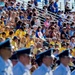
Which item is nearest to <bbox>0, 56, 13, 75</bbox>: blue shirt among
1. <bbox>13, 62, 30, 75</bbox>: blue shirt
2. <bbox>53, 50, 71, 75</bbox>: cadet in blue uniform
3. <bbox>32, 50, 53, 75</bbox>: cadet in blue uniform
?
<bbox>13, 62, 30, 75</bbox>: blue shirt

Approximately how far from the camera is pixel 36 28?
14.2m

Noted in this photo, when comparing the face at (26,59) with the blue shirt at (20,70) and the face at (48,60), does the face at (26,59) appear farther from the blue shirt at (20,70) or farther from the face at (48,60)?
the face at (48,60)

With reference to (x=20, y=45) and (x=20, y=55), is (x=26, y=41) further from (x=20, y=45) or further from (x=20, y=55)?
(x=20, y=55)

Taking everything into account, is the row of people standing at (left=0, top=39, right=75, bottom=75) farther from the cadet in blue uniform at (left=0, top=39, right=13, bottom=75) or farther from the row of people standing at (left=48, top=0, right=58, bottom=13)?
the row of people standing at (left=48, top=0, right=58, bottom=13)

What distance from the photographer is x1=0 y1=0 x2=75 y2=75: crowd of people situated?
6.14m

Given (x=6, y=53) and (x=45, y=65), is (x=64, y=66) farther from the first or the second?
(x=6, y=53)

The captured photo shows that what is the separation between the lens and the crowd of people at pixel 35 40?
6.14 m

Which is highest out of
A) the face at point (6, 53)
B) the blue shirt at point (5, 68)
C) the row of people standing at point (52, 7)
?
the face at point (6, 53)

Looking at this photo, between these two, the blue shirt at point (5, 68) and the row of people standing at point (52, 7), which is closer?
the blue shirt at point (5, 68)

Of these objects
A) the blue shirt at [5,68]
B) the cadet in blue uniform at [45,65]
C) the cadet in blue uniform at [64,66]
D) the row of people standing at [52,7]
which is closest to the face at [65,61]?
the cadet in blue uniform at [64,66]

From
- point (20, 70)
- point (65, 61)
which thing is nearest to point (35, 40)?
point (65, 61)

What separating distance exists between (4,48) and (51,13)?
44.7 ft

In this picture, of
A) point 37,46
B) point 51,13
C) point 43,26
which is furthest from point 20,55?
point 51,13

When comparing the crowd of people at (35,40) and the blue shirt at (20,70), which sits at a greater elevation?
the blue shirt at (20,70)
